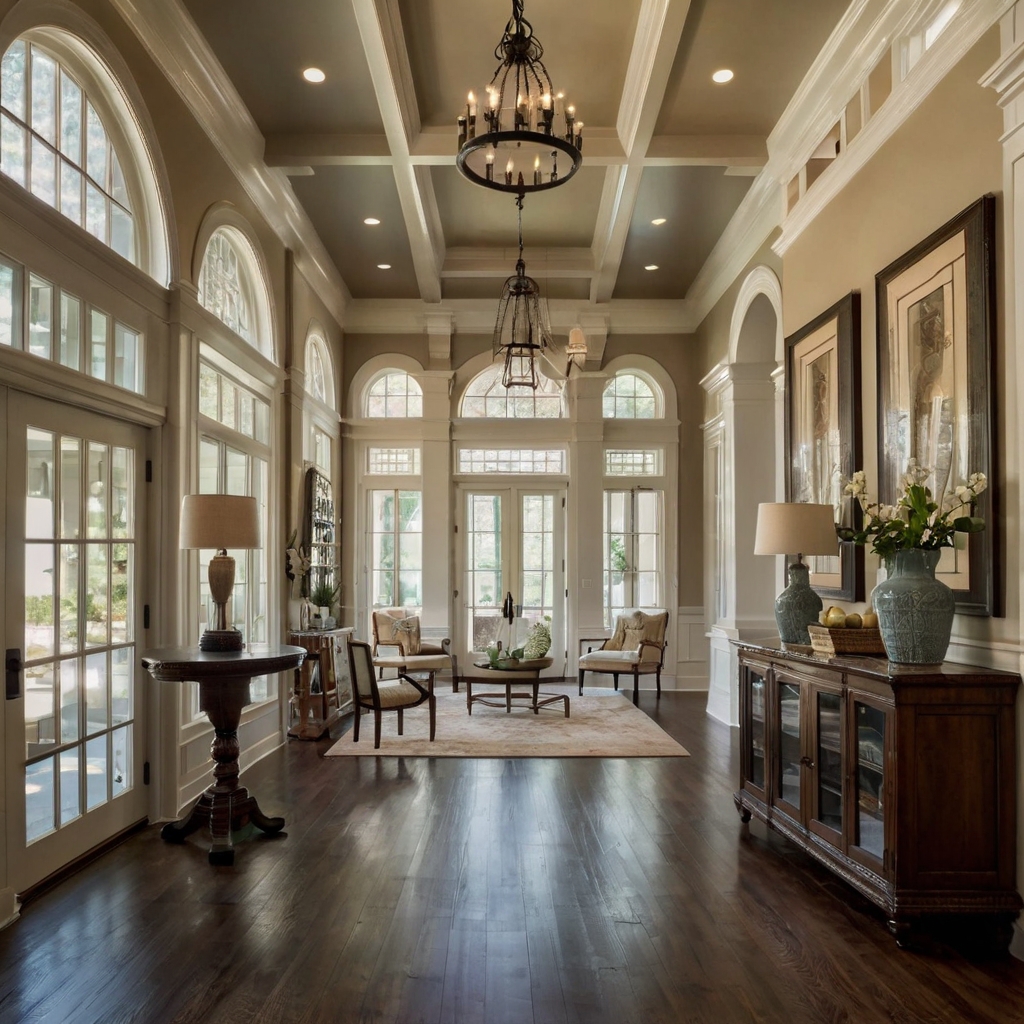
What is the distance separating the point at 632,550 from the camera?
959cm

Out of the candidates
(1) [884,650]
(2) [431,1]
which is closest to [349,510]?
(2) [431,1]

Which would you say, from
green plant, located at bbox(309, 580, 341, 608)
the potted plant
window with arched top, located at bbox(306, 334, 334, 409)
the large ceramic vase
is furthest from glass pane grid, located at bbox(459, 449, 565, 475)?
the large ceramic vase

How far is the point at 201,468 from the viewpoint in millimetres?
5121

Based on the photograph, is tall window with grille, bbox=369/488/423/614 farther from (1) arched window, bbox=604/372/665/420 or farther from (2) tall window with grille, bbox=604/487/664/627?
(1) arched window, bbox=604/372/665/420

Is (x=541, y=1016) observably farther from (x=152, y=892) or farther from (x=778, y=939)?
(x=152, y=892)

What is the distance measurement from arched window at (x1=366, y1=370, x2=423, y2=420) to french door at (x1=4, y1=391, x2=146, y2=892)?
5361 millimetres

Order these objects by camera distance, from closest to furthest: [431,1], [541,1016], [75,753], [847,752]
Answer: [541,1016]
[847,752]
[75,753]
[431,1]

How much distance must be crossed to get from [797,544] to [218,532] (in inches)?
114

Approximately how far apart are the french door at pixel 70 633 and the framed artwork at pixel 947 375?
3.76m

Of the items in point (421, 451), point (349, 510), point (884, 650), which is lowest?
point (884, 650)

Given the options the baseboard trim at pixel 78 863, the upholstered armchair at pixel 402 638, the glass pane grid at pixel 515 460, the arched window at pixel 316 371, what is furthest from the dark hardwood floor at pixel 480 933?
the glass pane grid at pixel 515 460

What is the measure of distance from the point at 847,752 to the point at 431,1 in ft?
14.2

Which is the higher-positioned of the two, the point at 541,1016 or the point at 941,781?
the point at 941,781

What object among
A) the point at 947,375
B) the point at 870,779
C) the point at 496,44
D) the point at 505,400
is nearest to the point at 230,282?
the point at 496,44
